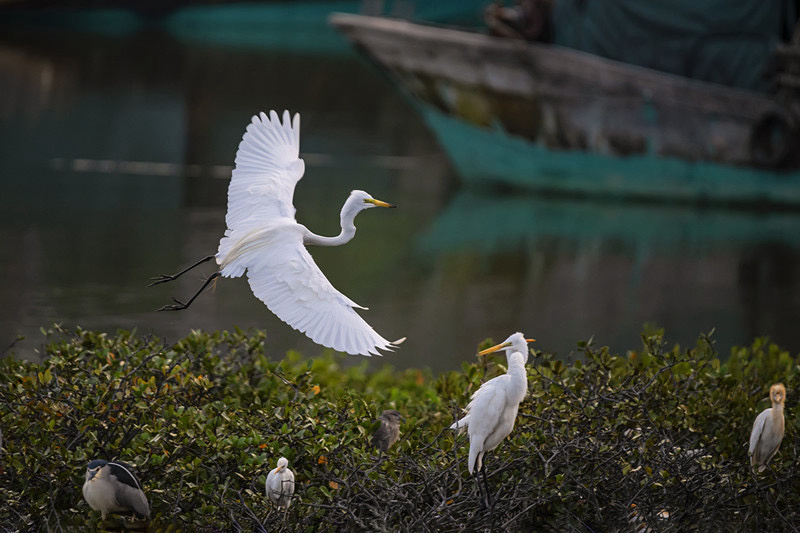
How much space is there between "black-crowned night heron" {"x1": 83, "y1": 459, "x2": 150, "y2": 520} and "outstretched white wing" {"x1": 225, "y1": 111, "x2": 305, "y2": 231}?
747mm

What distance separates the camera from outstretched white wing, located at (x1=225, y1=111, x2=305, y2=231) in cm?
308

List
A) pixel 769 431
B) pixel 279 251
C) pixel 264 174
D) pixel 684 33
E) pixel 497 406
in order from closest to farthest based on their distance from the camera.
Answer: pixel 497 406, pixel 279 251, pixel 769 431, pixel 264 174, pixel 684 33

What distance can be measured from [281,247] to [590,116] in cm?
698

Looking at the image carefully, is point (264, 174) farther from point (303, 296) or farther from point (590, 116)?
point (590, 116)

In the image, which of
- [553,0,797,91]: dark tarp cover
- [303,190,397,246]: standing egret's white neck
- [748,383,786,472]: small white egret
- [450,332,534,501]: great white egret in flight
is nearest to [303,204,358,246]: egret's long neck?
[303,190,397,246]: standing egret's white neck

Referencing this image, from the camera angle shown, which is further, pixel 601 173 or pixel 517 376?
pixel 601 173

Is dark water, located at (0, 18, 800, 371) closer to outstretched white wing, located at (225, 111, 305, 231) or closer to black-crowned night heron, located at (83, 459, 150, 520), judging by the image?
outstretched white wing, located at (225, 111, 305, 231)

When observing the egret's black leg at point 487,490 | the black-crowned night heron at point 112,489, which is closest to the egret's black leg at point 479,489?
the egret's black leg at point 487,490

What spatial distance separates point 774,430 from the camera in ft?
9.84

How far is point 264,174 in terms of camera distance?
3.19 metres

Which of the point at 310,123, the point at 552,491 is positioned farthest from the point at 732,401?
the point at 310,123

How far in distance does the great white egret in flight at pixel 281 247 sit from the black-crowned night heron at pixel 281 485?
381 millimetres

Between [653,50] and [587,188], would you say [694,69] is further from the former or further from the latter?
[587,188]

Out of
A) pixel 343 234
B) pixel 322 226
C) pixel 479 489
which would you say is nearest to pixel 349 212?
pixel 343 234
